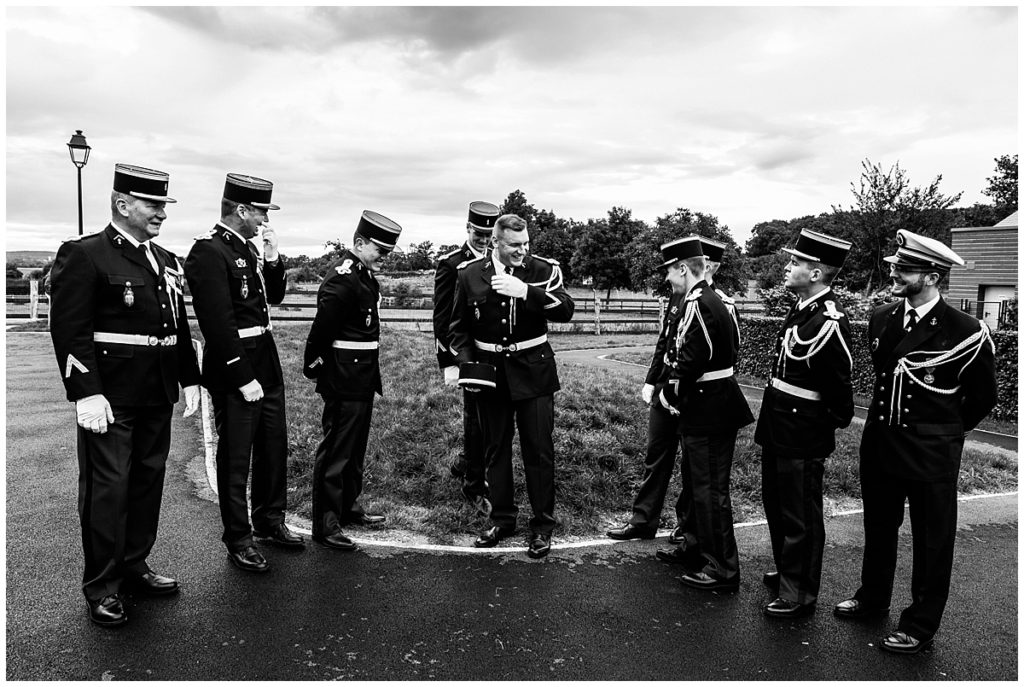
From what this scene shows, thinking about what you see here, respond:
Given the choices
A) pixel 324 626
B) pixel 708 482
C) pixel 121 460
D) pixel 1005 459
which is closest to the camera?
pixel 324 626

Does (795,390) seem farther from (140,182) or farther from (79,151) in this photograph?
(79,151)

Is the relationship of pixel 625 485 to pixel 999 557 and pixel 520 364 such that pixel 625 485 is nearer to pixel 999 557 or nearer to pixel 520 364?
pixel 520 364

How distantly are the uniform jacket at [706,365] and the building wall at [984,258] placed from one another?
28.1m

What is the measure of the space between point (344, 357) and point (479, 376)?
1.02 meters

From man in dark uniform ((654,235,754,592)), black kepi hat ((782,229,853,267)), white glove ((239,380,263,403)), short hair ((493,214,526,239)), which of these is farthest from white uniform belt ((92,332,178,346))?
black kepi hat ((782,229,853,267))

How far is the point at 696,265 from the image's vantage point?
5.02 metres

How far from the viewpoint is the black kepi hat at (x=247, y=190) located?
16.7 feet

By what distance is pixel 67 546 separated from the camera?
5.23 metres

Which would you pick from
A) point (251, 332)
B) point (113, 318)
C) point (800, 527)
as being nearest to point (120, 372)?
point (113, 318)

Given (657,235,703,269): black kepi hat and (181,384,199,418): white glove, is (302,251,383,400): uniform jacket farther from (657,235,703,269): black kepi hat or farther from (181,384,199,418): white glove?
(657,235,703,269): black kepi hat

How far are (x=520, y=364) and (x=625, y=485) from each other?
2079mm

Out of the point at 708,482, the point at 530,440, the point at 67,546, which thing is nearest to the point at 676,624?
the point at 708,482

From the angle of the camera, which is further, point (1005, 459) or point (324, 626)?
point (1005, 459)

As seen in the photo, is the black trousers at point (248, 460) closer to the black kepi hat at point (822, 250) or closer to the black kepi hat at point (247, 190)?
the black kepi hat at point (247, 190)
